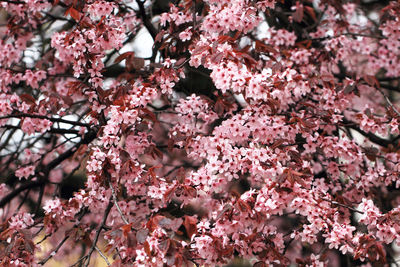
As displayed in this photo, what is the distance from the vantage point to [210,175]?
7.80ft

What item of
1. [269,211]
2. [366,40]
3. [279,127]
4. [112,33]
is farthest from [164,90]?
[366,40]

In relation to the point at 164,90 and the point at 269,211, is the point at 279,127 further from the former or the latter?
the point at 164,90

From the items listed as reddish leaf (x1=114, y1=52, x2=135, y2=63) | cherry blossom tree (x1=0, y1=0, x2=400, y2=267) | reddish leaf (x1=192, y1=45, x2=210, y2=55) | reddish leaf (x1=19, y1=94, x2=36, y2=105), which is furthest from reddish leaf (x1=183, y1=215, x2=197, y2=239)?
reddish leaf (x1=19, y1=94, x2=36, y2=105)

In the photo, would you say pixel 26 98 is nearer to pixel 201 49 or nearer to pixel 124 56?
pixel 124 56

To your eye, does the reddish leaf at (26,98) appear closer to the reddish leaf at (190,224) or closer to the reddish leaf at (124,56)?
the reddish leaf at (124,56)

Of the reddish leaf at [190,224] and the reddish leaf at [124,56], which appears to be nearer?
the reddish leaf at [190,224]

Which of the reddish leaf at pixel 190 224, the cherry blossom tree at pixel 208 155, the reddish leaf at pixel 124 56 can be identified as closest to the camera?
the reddish leaf at pixel 190 224

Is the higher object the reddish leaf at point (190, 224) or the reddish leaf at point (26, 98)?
the reddish leaf at point (26, 98)

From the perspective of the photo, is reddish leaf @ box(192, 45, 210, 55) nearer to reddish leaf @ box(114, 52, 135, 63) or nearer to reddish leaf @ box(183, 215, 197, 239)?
reddish leaf @ box(114, 52, 135, 63)

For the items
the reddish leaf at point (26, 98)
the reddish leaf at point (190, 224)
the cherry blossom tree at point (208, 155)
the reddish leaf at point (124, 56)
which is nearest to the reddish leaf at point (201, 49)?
the cherry blossom tree at point (208, 155)

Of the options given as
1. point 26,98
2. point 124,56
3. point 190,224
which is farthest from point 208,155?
point 26,98

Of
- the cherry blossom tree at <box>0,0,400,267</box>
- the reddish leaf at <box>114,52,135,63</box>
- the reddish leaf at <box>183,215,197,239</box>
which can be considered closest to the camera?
the reddish leaf at <box>183,215,197,239</box>

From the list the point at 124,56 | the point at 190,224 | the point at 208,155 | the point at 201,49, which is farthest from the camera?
the point at 124,56

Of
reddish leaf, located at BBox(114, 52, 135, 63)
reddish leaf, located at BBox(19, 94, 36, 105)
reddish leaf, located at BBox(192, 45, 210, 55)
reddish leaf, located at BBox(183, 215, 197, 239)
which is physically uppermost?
reddish leaf, located at BBox(19, 94, 36, 105)
